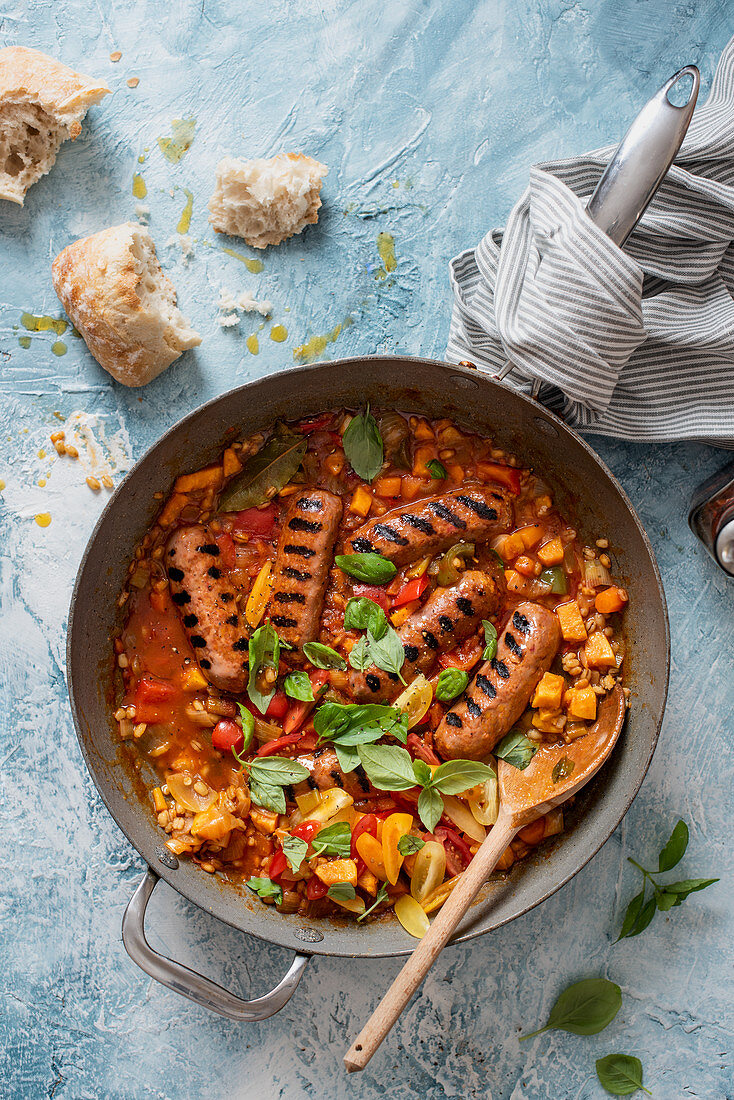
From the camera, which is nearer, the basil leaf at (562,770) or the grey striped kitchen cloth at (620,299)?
the grey striped kitchen cloth at (620,299)

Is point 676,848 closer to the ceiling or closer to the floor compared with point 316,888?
closer to the floor

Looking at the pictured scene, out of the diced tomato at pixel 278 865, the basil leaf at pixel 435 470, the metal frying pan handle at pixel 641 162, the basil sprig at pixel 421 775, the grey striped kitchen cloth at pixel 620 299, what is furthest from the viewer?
the basil leaf at pixel 435 470

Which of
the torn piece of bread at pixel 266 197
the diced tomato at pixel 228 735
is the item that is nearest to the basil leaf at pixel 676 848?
the diced tomato at pixel 228 735

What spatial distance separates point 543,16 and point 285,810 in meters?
3.25

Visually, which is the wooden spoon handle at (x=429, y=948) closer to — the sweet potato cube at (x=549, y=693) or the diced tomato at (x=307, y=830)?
the sweet potato cube at (x=549, y=693)

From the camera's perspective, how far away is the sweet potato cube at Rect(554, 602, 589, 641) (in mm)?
2986

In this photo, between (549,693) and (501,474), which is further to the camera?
(501,474)

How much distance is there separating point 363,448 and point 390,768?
1.23 meters

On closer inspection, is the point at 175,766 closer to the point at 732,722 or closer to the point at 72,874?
the point at 72,874

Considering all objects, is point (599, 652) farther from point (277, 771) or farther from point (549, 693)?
point (277, 771)

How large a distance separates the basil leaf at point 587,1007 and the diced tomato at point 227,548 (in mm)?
2141

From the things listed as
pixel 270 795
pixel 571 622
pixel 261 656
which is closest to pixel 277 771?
pixel 270 795

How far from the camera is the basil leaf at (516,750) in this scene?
9.53ft

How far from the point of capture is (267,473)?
120 inches
